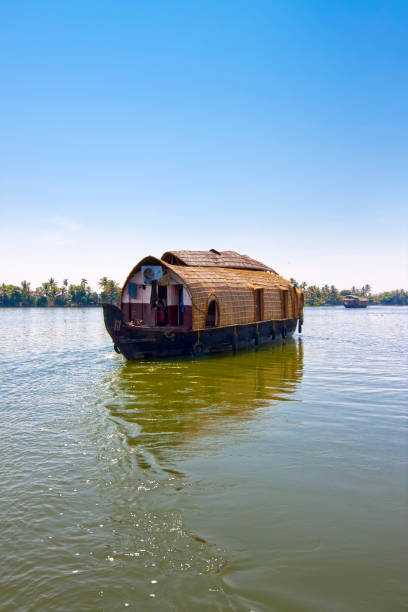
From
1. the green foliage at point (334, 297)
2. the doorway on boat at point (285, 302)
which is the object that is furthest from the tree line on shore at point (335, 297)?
the doorway on boat at point (285, 302)

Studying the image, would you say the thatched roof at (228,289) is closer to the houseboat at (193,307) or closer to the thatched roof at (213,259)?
the houseboat at (193,307)

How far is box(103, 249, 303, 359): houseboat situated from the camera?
16.9 metres

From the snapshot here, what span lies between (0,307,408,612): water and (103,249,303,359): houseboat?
211 inches

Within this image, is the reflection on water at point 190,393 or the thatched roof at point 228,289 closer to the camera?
the reflection on water at point 190,393

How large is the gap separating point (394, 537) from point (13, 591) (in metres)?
3.96

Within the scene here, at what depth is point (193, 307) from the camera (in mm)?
17094

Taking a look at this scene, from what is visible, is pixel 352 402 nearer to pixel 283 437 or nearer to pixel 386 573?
pixel 283 437

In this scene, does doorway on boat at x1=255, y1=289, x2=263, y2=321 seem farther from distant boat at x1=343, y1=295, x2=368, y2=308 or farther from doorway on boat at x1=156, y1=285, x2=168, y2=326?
distant boat at x1=343, y1=295, x2=368, y2=308

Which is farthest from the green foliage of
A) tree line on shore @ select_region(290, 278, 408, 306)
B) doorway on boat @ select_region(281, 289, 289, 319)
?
doorway on boat @ select_region(281, 289, 289, 319)

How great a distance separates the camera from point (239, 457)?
22.3 ft

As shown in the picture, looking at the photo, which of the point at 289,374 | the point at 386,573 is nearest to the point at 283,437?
the point at 386,573

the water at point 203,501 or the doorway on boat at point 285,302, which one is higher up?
the doorway on boat at point 285,302

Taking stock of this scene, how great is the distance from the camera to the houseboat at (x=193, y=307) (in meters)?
16.9

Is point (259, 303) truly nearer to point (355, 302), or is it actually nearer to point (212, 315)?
point (212, 315)
